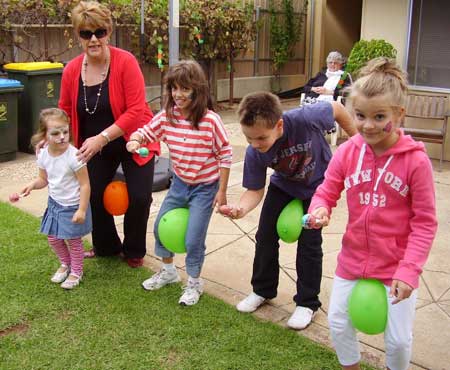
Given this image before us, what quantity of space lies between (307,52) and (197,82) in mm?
12126

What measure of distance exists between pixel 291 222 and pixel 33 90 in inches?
221

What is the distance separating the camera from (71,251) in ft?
13.2

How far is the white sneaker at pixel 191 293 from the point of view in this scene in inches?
147

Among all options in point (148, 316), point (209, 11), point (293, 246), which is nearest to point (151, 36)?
point (209, 11)

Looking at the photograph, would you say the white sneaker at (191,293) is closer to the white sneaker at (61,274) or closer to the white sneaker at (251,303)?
the white sneaker at (251,303)

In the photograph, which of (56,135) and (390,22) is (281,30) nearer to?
(390,22)

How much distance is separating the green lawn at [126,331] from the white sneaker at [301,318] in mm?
60

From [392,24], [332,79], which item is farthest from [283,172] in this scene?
[392,24]

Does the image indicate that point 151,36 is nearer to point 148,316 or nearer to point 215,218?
point 215,218

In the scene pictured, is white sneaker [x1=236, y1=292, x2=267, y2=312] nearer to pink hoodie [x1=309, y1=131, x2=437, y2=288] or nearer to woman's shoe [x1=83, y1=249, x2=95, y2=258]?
pink hoodie [x1=309, y1=131, x2=437, y2=288]

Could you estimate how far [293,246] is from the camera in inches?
190

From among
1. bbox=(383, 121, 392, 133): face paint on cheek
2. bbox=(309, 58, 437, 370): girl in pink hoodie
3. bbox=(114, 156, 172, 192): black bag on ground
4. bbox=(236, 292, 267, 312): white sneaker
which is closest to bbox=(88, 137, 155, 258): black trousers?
bbox=(236, 292, 267, 312): white sneaker

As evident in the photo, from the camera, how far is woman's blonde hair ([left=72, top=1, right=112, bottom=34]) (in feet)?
12.2

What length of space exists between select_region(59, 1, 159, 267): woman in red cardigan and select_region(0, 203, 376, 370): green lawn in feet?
1.65
